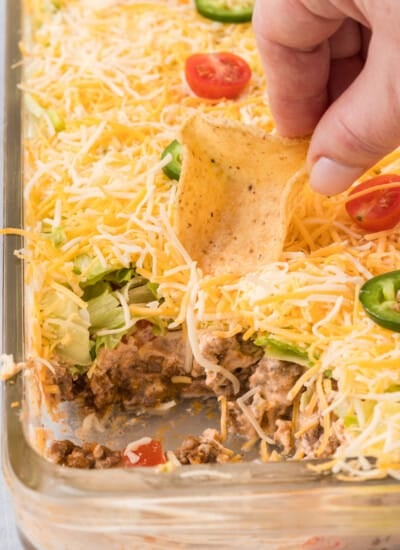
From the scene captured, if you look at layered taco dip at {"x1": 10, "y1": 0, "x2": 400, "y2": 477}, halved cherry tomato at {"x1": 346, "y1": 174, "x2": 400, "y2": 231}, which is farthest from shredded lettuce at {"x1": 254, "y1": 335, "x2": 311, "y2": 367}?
halved cherry tomato at {"x1": 346, "y1": 174, "x2": 400, "y2": 231}

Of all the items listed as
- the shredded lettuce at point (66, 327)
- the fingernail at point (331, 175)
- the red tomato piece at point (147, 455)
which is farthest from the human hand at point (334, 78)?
the red tomato piece at point (147, 455)

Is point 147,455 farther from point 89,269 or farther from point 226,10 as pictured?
point 226,10

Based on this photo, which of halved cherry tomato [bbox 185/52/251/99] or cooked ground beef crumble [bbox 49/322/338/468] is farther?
halved cherry tomato [bbox 185/52/251/99]

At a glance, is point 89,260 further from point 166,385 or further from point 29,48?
point 29,48

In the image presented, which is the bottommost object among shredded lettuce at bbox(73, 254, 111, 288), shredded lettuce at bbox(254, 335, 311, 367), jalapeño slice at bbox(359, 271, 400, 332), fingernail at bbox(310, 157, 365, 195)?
shredded lettuce at bbox(254, 335, 311, 367)

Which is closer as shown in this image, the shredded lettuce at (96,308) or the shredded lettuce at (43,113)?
the shredded lettuce at (96,308)

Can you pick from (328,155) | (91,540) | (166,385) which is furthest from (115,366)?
(328,155)

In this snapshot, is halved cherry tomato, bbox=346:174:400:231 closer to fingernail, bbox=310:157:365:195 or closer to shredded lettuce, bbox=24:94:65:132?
fingernail, bbox=310:157:365:195

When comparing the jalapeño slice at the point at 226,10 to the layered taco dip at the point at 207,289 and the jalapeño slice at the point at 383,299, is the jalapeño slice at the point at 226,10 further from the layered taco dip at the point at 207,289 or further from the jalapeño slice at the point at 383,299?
the jalapeño slice at the point at 383,299
